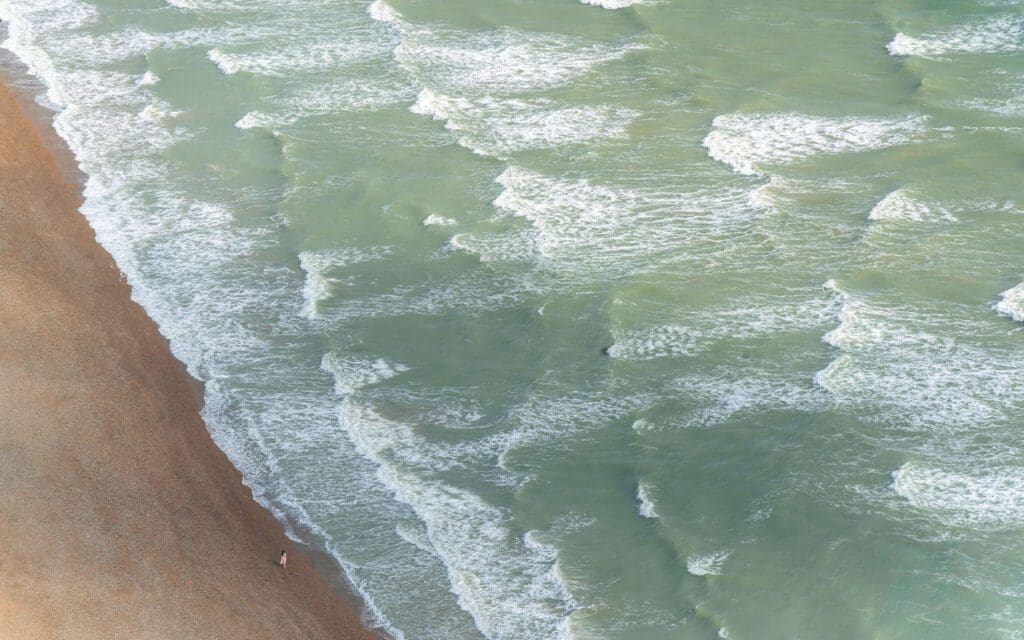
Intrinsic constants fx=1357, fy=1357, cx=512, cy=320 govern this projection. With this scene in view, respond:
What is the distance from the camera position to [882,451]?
70.6 ft

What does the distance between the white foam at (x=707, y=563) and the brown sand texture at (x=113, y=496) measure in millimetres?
4901

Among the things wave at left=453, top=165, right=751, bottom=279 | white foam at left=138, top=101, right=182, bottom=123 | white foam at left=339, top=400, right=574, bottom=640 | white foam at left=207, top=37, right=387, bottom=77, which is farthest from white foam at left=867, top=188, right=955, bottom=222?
white foam at left=138, top=101, right=182, bottom=123

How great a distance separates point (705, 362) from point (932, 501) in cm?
479

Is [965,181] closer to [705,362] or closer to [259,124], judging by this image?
[705,362]

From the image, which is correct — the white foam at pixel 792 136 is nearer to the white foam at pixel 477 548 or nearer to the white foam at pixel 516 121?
the white foam at pixel 516 121

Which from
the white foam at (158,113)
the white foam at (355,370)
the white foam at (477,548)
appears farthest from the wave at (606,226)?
the white foam at (158,113)

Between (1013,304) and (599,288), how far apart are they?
7.57 meters

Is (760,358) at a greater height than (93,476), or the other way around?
(760,358)

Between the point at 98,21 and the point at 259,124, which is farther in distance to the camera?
the point at 98,21

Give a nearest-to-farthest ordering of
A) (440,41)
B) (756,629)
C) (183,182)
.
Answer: (756,629), (183,182), (440,41)

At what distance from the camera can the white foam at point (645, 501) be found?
21.0 meters

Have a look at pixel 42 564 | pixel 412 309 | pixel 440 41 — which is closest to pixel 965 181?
pixel 412 309

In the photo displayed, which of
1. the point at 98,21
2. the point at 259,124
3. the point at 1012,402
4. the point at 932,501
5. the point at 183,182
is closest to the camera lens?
the point at 932,501

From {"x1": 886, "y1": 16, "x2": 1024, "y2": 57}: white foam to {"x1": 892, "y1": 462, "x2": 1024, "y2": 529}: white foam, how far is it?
53.3 feet
